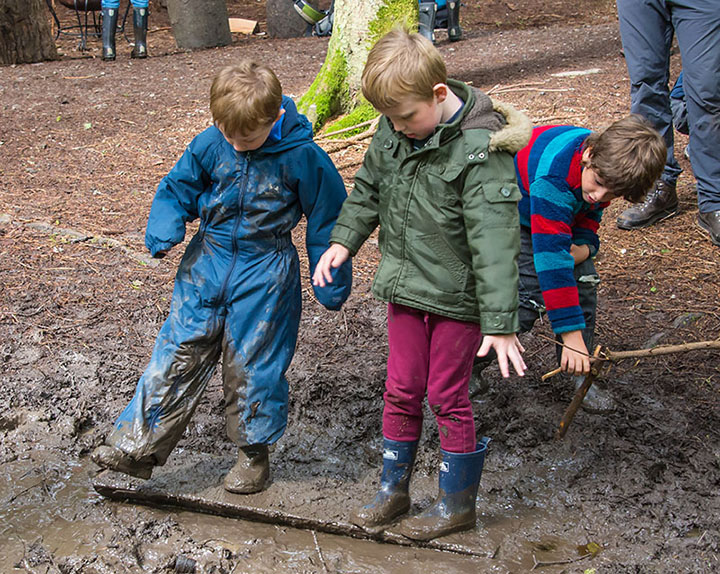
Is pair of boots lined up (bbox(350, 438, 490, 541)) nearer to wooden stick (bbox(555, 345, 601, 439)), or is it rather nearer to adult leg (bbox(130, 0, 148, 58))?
wooden stick (bbox(555, 345, 601, 439))

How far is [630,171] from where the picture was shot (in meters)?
2.84

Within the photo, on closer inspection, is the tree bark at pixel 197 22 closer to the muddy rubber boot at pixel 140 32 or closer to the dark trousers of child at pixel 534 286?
the muddy rubber boot at pixel 140 32

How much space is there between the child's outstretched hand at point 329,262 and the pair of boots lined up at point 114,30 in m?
9.54

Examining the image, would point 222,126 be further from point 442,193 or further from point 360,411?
point 360,411

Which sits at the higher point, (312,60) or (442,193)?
(442,193)

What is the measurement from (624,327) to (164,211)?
276cm

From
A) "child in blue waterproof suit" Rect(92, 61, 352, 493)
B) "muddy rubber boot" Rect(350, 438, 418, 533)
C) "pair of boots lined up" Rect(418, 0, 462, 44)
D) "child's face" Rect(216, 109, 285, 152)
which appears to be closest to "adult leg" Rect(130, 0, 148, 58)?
"pair of boots lined up" Rect(418, 0, 462, 44)

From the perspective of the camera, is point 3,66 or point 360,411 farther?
point 3,66

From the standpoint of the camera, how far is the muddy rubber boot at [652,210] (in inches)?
219

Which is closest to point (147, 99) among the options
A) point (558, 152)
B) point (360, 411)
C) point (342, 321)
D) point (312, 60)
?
point (312, 60)

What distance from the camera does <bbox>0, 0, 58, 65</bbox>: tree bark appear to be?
10.9m

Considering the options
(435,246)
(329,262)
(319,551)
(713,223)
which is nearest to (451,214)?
(435,246)

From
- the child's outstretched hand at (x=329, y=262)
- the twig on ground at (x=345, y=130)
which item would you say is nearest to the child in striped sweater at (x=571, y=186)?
the child's outstretched hand at (x=329, y=262)

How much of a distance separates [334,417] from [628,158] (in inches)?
72.0
